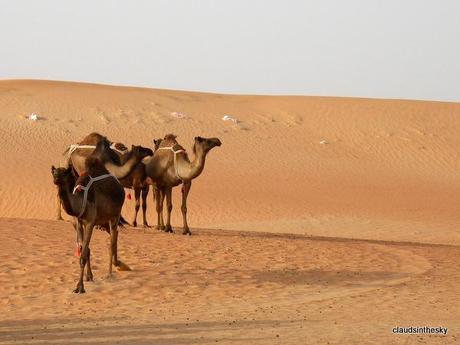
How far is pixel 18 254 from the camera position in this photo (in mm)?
13078

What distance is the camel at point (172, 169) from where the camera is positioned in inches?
616

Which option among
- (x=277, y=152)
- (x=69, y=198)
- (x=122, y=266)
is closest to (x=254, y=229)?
(x=122, y=266)

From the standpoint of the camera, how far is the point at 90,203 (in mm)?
10977

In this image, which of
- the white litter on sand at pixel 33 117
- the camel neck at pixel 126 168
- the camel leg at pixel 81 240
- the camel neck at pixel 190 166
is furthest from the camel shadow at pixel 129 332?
the white litter on sand at pixel 33 117

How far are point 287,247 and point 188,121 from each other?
24.9 meters

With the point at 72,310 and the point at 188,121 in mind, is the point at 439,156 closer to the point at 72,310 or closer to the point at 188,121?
the point at 188,121

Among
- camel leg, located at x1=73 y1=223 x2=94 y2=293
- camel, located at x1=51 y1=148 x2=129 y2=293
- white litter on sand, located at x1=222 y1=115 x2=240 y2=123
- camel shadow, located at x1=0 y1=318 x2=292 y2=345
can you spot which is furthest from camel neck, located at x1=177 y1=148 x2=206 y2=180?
white litter on sand, located at x1=222 y1=115 x2=240 y2=123

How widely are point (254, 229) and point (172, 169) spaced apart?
6.45 meters

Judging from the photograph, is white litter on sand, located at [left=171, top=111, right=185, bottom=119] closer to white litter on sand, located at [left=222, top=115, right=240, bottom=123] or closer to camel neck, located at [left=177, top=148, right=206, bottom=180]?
white litter on sand, located at [left=222, top=115, right=240, bottom=123]

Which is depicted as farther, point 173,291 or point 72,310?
point 173,291

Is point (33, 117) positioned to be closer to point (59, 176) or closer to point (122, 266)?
point (122, 266)

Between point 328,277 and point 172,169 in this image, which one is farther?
point 172,169

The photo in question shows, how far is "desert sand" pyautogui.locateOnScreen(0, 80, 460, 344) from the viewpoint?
369 inches

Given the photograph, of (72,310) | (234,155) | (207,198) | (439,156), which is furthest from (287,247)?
(439,156)
